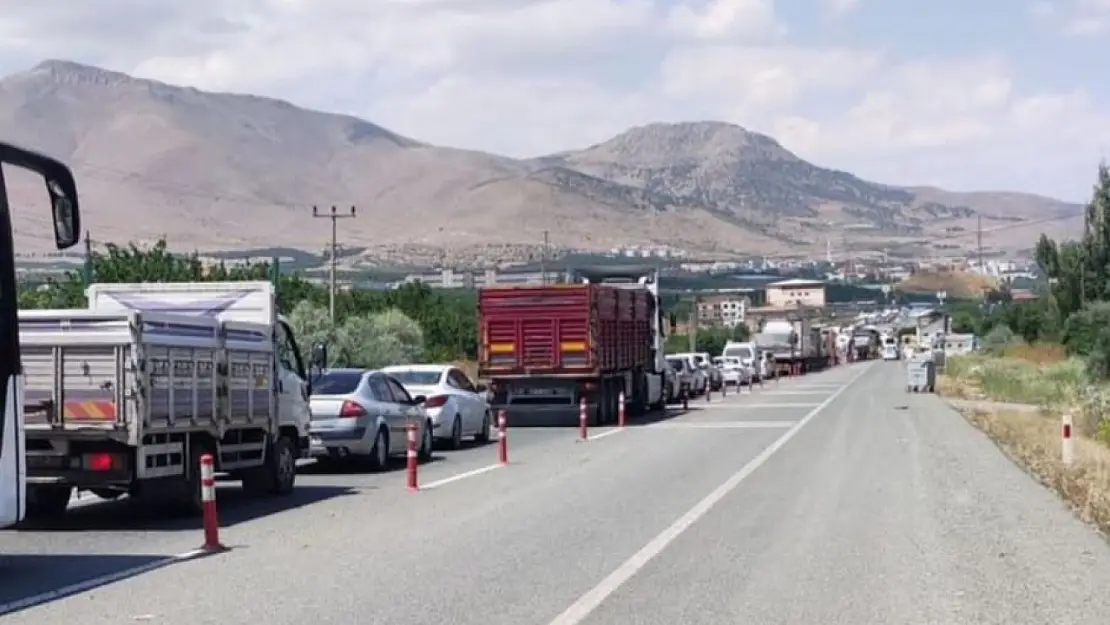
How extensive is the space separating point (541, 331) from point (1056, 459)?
15.1m

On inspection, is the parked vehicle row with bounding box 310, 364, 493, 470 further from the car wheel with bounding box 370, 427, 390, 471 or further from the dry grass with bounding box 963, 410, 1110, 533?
the dry grass with bounding box 963, 410, 1110, 533

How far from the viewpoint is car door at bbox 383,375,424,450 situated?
83.4 ft

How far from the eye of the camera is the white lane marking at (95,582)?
1196 centimetres

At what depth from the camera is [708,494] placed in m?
20.2

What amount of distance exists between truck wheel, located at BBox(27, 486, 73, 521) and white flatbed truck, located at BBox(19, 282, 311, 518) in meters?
0.01

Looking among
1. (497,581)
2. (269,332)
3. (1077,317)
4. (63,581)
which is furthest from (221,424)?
(1077,317)

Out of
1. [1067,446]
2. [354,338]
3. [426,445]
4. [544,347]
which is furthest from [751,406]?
[1067,446]

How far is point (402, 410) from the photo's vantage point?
84.1 ft

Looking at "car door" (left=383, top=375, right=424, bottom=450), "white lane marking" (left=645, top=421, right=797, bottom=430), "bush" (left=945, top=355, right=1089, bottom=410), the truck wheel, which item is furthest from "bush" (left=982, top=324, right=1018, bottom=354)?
the truck wheel

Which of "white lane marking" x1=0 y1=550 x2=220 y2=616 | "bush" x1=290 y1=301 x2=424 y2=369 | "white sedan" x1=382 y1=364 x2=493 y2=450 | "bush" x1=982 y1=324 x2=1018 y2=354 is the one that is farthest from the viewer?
"bush" x1=982 y1=324 x2=1018 y2=354

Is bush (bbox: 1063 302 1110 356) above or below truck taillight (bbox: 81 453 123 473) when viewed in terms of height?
above

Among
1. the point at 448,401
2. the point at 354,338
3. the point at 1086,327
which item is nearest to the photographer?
the point at 448,401

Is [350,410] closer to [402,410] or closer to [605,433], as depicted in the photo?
[402,410]

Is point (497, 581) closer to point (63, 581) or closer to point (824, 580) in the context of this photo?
point (824, 580)
